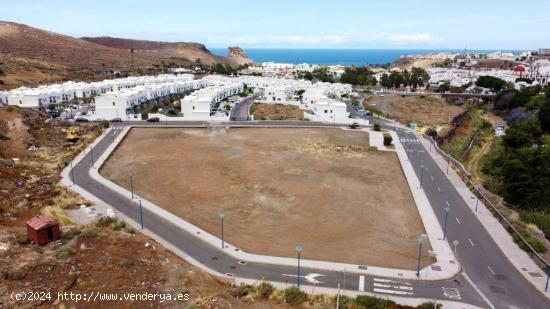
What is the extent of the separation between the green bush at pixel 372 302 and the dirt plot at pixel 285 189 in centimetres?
446

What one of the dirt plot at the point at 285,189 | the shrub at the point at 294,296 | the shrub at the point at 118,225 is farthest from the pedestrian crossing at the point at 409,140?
the shrub at the point at 118,225

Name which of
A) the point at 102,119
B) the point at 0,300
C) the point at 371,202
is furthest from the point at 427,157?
A: the point at 102,119

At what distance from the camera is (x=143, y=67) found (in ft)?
468

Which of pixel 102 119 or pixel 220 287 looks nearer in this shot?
pixel 220 287

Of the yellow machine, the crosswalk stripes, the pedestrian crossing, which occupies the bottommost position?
the crosswalk stripes

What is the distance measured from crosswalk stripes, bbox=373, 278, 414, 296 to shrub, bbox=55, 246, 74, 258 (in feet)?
55.7

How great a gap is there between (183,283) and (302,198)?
56.6 ft

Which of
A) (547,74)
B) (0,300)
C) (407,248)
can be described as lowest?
(407,248)

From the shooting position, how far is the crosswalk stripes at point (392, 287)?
68.5 feet

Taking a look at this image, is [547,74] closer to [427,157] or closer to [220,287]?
[427,157]

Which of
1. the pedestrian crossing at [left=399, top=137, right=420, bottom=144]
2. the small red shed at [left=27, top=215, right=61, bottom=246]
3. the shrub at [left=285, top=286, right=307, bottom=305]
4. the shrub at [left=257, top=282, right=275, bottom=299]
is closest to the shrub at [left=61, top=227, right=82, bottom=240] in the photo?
the small red shed at [left=27, top=215, right=61, bottom=246]

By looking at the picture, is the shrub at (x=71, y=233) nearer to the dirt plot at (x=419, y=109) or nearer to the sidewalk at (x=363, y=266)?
the sidewalk at (x=363, y=266)

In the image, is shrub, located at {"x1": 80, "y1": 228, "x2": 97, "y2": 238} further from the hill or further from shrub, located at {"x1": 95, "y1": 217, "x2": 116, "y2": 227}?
the hill

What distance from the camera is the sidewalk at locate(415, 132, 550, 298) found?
74.1ft
